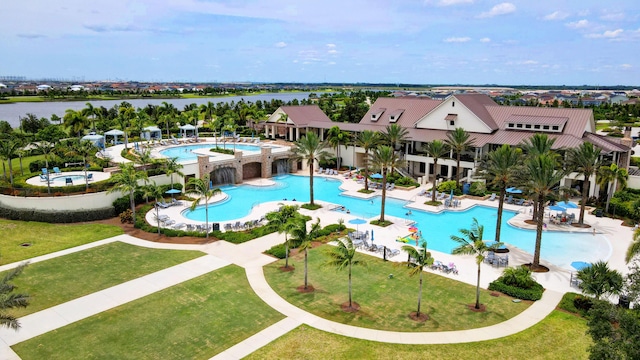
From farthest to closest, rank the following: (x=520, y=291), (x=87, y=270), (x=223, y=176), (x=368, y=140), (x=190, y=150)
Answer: (x=190, y=150), (x=223, y=176), (x=368, y=140), (x=87, y=270), (x=520, y=291)

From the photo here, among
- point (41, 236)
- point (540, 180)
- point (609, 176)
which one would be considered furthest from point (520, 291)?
point (41, 236)

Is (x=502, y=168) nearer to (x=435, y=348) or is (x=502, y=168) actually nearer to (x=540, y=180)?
(x=540, y=180)

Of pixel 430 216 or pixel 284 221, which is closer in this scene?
pixel 284 221

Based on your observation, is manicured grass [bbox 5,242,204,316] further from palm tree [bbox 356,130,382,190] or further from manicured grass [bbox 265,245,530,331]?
palm tree [bbox 356,130,382,190]

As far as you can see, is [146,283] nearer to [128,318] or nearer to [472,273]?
[128,318]

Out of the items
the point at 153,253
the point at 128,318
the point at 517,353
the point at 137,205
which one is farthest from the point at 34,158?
the point at 517,353

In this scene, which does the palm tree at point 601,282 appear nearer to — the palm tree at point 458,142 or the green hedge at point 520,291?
the green hedge at point 520,291

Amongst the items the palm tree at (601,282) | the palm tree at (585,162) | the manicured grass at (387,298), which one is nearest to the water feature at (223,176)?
the manicured grass at (387,298)
